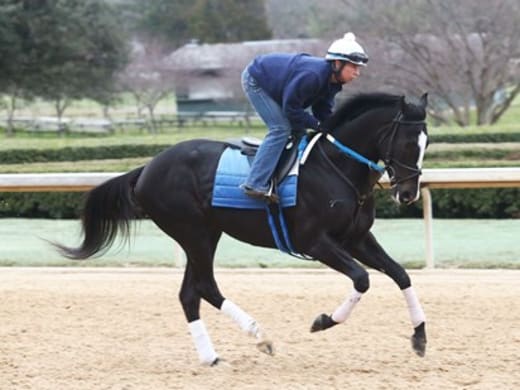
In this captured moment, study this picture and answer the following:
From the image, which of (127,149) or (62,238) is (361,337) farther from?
(127,149)

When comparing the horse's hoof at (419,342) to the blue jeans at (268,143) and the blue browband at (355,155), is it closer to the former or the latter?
the blue browband at (355,155)

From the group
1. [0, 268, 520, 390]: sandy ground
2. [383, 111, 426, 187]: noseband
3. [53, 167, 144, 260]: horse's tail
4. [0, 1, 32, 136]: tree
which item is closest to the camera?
[0, 268, 520, 390]: sandy ground

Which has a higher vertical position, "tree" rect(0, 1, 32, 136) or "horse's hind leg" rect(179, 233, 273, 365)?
"horse's hind leg" rect(179, 233, 273, 365)

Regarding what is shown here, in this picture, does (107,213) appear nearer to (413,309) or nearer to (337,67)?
(337,67)

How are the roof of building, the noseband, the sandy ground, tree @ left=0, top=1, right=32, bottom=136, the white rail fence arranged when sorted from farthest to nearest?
the roof of building → tree @ left=0, top=1, right=32, bottom=136 → the white rail fence → the noseband → the sandy ground

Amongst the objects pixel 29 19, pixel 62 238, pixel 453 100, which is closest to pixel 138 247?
pixel 62 238

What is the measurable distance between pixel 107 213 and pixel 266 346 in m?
1.48

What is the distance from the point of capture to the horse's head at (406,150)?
566 centimetres

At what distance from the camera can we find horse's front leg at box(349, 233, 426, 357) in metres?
5.85

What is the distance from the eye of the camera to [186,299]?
20.2ft

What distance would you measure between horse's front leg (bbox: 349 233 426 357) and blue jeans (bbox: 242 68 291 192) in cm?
66

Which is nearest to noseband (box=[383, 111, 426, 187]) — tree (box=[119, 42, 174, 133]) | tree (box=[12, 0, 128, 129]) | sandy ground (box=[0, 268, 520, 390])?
sandy ground (box=[0, 268, 520, 390])

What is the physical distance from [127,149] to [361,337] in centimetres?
1067

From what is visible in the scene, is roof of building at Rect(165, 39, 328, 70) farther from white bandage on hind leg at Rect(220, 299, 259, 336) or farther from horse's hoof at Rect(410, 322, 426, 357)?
horse's hoof at Rect(410, 322, 426, 357)
